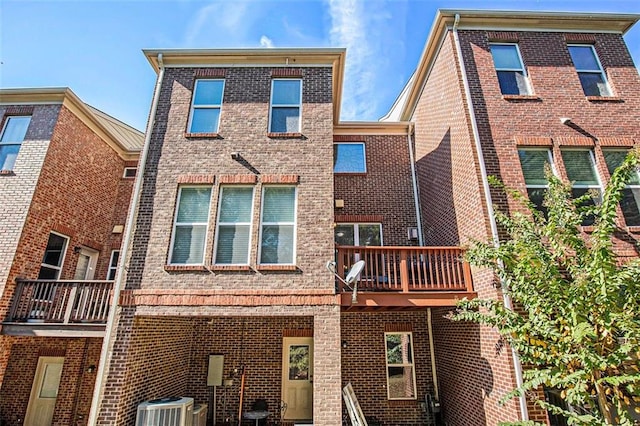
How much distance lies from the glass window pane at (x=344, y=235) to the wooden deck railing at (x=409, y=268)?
8.59 feet

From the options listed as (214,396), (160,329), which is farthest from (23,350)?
(214,396)

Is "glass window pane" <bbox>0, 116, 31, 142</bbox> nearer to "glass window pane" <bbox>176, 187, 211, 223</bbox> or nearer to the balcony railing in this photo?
the balcony railing

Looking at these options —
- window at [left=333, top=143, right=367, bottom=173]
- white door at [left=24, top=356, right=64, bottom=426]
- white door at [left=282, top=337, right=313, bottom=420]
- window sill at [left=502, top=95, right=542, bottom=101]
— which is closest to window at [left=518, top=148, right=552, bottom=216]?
window sill at [left=502, top=95, right=542, bottom=101]

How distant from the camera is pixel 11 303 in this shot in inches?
293

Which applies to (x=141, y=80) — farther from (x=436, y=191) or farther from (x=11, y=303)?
(x=436, y=191)

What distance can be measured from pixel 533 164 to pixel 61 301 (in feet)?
37.7

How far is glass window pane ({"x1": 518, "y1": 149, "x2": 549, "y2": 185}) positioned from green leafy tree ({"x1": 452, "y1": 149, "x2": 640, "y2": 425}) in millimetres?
1996

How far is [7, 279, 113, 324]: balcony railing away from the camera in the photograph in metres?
6.97

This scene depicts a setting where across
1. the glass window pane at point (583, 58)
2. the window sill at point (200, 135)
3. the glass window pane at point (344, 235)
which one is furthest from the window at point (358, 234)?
the glass window pane at point (583, 58)

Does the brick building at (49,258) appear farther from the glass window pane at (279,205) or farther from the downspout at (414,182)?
the downspout at (414,182)

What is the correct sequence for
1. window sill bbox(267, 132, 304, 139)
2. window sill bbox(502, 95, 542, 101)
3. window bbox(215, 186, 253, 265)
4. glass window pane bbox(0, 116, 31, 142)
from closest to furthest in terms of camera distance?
window bbox(215, 186, 253, 265), window sill bbox(502, 95, 542, 101), window sill bbox(267, 132, 304, 139), glass window pane bbox(0, 116, 31, 142)

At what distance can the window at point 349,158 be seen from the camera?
10.7m

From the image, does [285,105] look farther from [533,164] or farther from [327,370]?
[327,370]

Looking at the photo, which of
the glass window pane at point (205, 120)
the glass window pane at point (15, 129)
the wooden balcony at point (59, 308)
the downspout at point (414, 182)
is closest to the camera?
the wooden balcony at point (59, 308)
